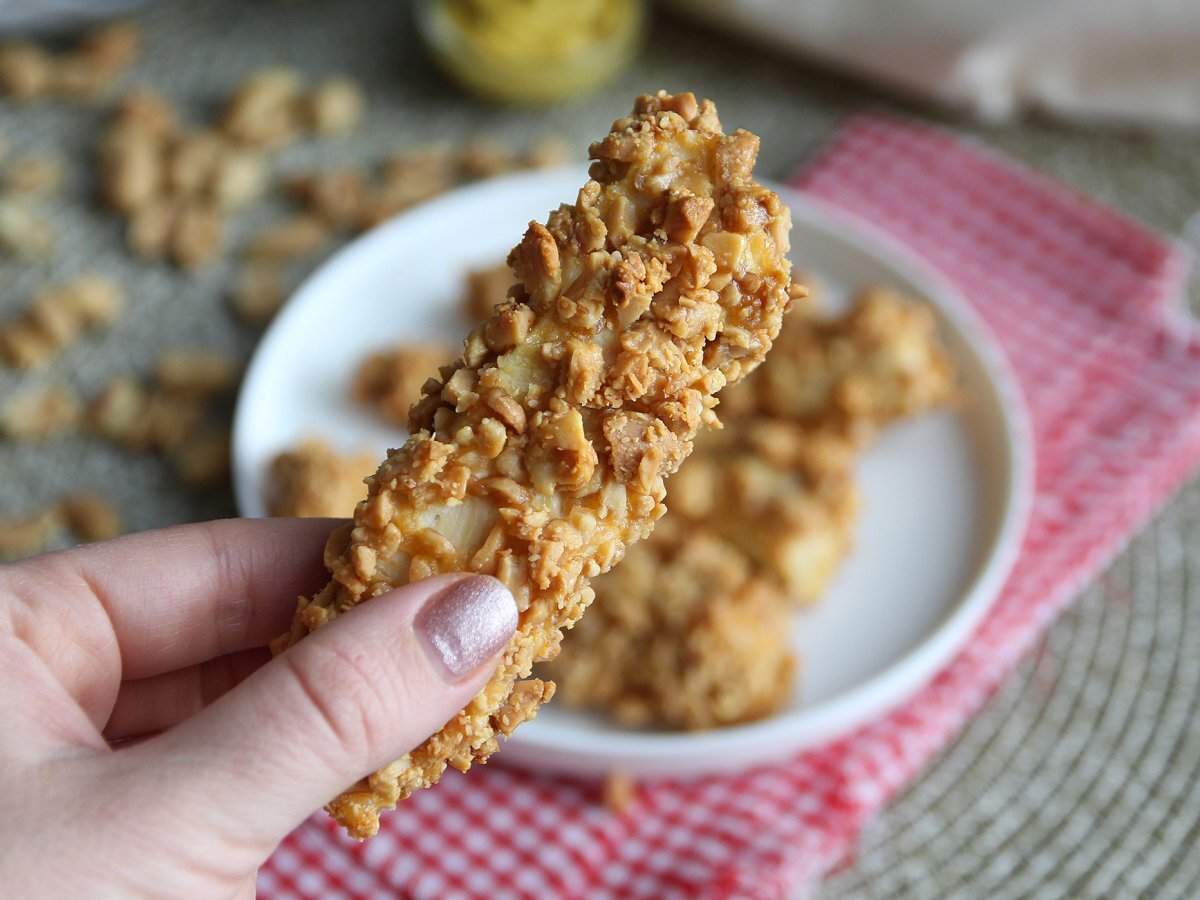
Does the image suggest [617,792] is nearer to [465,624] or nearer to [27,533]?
[465,624]

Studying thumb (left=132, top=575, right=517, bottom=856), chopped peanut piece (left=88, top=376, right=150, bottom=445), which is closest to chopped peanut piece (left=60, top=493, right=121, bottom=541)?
chopped peanut piece (left=88, top=376, right=150, bottom=445)

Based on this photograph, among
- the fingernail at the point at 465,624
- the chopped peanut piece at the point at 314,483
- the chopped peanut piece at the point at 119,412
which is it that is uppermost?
the fingernail at the point at 465,624

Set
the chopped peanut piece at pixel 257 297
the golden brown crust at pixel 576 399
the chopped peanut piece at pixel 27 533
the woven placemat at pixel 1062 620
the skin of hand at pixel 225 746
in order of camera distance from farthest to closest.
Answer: the chopped peanut piece at pixel 257 297, the chopped peanut piece at pixel 27 533, the woven placemat at pixel 1062 620, the golden brown crust at pixel 576 399, the skin of hand at pixel 225 746

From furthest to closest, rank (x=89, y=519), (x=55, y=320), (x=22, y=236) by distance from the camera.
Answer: (x=22, y=236), (x=55, y=320), (x=89, y=519)

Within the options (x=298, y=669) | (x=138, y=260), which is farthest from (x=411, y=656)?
(x=138, y=260)

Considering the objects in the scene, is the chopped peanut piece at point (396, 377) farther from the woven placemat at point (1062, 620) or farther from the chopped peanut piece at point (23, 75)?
the chopped peanut piece at point (23, 75)

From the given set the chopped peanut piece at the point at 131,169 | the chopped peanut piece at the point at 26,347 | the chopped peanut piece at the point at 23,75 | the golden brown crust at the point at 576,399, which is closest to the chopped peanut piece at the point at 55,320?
the chopped peanut piece at the point at 26,347

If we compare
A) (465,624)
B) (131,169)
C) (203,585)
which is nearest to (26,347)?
(131,169)
